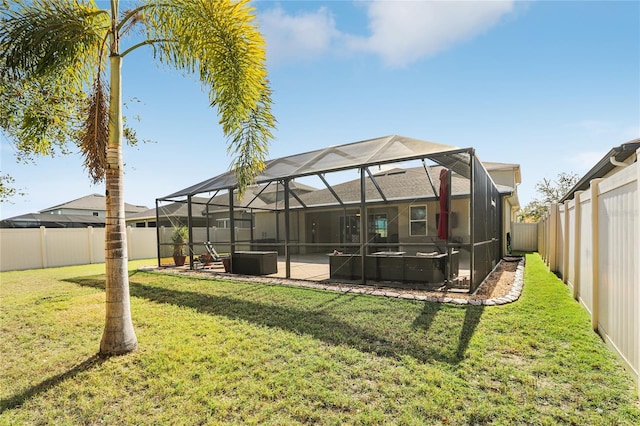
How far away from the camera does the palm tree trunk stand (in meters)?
3.94

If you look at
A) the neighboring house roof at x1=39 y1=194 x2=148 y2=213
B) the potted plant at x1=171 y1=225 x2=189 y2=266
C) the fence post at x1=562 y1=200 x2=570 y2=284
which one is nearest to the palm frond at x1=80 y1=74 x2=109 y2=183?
the fence post at x1=562 y1=200 x2=570 y2=284

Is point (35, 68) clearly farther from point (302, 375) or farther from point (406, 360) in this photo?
point (406, 360)

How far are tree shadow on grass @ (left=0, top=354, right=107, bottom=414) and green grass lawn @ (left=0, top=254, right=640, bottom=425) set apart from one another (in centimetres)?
2

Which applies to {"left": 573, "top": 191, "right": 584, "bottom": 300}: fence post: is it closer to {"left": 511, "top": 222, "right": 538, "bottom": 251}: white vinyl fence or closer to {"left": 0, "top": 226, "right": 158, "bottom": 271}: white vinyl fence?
{"left": 511, "top": 222, "right": 538, "bottom": 251}: white vinyl fence

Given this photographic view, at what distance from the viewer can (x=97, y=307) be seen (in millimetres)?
6289

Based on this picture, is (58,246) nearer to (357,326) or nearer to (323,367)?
(357,326)

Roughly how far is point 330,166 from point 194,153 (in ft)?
19.1

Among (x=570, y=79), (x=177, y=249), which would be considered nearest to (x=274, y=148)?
(x=570, y=79)

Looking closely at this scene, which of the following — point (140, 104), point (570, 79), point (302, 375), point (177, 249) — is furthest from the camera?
point (177, 249)

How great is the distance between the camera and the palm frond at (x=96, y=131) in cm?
437

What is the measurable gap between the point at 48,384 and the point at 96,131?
10.2ft

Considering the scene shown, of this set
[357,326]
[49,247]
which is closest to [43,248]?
[49,247]

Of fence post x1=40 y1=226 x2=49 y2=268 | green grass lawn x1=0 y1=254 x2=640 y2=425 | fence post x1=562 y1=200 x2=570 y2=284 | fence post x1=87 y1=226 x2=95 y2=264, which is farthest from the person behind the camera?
fence post x1=87 y1=226 x2=95 y2=264

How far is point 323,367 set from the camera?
334 cm
